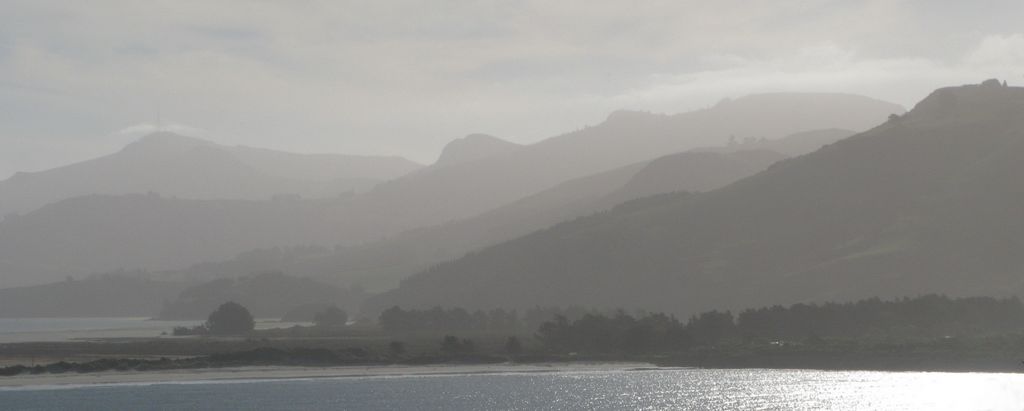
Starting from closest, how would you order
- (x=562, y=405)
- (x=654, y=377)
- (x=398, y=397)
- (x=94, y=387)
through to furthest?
(x=562, y=405)
(x=398, y=397)
(x=94, y=387)
(x=654, y=377)

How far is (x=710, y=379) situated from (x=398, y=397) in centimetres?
4733

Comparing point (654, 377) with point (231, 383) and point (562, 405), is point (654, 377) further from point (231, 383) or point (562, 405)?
point (231, 383)

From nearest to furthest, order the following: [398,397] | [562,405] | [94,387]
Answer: [562,405] → [398,397] → [94,387]

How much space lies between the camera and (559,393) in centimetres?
A: 17038

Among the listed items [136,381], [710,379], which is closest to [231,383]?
[136,381]

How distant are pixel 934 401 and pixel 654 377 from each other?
4287 cm

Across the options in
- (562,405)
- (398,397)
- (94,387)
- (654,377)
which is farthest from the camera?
(654,377)

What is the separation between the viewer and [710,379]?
7559 inches

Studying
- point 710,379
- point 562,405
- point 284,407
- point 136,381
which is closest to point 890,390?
point 710,379

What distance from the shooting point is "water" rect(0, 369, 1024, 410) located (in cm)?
15738

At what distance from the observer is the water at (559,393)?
15738cm

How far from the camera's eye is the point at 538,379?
629 ft

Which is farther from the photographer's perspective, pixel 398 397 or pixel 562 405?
pixel 398 397

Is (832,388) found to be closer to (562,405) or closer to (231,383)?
(562,405)
